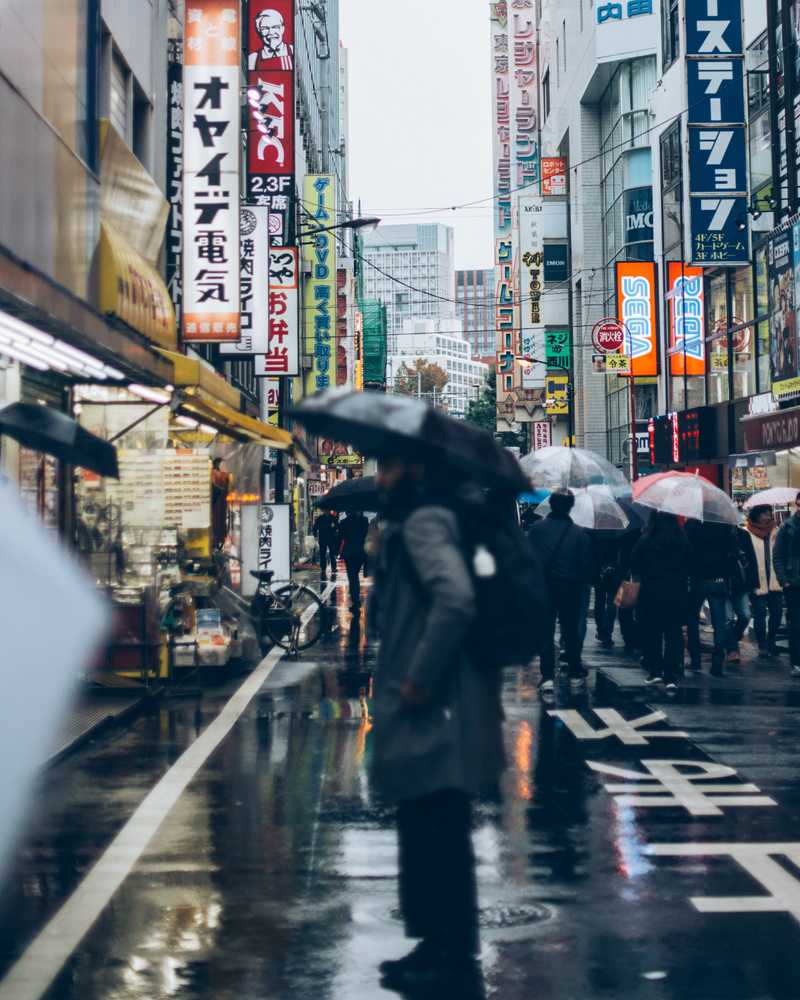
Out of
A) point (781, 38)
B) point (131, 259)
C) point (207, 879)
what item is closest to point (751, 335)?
point (781, 38)

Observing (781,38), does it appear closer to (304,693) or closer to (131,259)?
(131,259)

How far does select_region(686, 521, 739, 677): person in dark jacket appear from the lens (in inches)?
606

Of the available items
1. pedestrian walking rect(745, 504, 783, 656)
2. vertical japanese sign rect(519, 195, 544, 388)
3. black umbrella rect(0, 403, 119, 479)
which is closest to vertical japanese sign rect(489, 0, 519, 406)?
vertical japanese sign rect(519, 195, 544, 388)

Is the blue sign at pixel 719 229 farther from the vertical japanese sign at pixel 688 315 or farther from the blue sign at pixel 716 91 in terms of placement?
the vertical japanese sign at pixel 688 315

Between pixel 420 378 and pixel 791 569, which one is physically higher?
pixel 420 378

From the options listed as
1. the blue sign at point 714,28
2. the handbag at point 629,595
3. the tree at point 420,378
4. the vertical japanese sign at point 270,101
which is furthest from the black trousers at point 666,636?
the tree at point 420,378

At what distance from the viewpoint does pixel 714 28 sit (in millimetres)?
26891

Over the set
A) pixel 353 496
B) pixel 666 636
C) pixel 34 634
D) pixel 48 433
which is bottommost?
pixel 666 636

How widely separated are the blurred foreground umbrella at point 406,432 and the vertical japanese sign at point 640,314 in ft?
111

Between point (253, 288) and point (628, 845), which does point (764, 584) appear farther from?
point (253, 288)

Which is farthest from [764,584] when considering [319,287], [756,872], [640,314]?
[319,287]

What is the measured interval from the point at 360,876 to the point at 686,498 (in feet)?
27.0

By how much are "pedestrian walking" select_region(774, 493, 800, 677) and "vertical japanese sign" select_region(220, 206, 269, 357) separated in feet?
46.6

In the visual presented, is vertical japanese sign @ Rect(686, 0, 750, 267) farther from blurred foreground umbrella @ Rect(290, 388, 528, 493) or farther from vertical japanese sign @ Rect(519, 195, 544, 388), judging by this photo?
vertical japanese sign @ Rect(519, 195, 544, 388)
